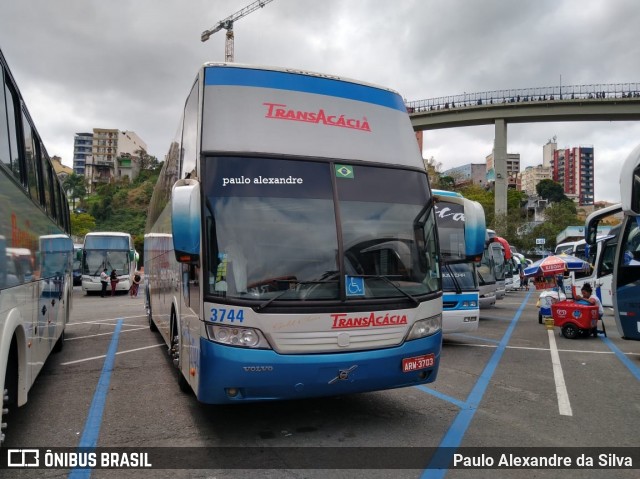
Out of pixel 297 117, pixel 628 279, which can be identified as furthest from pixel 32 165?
pixel 628 279

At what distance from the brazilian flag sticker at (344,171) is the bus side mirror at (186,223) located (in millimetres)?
1393

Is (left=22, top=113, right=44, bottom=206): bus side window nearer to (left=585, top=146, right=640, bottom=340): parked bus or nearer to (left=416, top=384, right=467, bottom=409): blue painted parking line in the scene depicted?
(left=416, top=384, right=467, bottom=409): blue painted parking line

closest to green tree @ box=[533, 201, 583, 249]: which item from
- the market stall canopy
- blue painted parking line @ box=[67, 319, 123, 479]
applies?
the market stall canopy

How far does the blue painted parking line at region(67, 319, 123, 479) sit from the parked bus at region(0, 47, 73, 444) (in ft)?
2.27

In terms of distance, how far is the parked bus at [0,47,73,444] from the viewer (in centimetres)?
427

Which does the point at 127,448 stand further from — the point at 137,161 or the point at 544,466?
the point at 137,161

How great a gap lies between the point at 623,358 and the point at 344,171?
25.0ft

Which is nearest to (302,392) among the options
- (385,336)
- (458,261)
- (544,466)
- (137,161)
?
(385,336)

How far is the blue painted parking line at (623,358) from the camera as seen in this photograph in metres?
8.66

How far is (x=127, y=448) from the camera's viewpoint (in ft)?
16.2

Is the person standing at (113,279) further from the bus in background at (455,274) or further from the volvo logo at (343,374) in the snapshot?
the volvo logo at (343,374)

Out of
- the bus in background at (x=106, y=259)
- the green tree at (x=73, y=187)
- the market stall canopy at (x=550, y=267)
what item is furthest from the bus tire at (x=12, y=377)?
the green tree at (x=73, y=187)

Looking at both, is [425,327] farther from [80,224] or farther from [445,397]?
[80,224]

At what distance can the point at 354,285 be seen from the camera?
4953 mm
